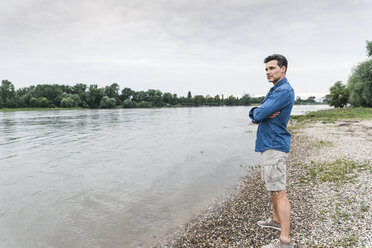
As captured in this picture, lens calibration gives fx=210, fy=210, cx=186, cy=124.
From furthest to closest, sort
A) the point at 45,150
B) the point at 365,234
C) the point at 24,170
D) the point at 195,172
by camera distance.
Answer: the point at 45,150
the point at 24,170
the point at 195,172
the point at 365,234

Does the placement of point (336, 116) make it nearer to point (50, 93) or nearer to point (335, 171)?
point (335, 171)

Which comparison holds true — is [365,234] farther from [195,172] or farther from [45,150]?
[45,150]

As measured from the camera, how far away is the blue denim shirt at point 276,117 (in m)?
4.29

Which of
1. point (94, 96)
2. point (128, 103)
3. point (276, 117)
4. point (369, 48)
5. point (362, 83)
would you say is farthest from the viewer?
point (128, 103)

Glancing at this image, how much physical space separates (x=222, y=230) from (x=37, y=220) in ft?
22.5

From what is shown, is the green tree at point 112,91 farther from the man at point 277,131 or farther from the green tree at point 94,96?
the man at point 277,131

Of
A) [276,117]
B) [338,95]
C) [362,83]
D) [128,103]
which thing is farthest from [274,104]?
[128,103]

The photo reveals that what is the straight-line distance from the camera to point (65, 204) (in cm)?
916

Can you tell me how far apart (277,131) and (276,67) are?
1.38 metres

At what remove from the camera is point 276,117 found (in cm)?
446

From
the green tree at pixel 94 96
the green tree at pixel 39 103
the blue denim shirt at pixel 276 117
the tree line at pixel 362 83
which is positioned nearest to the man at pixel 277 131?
the blue denim shirt at pixel 276 117

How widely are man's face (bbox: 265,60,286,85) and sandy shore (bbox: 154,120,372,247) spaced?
12.8 feet

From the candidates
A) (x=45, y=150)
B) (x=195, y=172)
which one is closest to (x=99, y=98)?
(x=45, y=150)

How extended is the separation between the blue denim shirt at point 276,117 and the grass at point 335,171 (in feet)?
18.5
